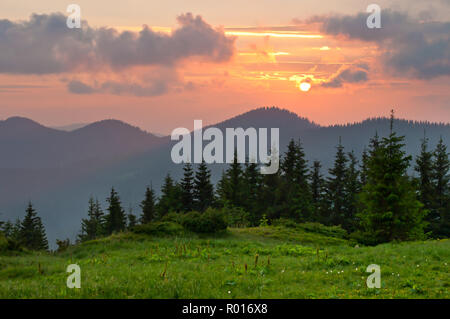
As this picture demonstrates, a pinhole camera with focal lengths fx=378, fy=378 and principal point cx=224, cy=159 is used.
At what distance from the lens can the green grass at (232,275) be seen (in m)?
11.0

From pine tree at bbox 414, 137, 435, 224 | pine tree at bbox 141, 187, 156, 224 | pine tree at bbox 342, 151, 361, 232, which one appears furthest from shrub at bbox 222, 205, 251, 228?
pine tree at bbox 414, 137, 435, 224

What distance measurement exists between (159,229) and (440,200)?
139ft

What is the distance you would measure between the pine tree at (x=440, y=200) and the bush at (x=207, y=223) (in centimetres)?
3399

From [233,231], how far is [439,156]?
1513 inches

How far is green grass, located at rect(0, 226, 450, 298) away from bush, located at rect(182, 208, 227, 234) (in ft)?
19.3

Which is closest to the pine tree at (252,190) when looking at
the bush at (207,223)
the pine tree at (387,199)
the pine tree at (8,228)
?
the pine tree at (387,199)

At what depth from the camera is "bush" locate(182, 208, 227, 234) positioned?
27.4 metres

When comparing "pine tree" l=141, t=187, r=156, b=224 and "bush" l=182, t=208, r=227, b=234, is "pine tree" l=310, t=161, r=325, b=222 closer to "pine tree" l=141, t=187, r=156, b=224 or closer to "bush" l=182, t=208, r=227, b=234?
"pine tree" l=141, t=187, r=156, b=224

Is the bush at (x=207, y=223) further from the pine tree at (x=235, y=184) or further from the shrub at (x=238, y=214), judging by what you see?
the pine tree at (x=235, y=184)

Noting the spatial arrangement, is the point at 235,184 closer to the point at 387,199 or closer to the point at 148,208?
the point at 148,208

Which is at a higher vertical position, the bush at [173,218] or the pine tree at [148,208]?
the bush at [173,218]

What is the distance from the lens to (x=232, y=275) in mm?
13312

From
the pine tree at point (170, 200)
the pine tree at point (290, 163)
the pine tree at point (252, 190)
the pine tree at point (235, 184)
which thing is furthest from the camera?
the pine tree at point (170, 200)

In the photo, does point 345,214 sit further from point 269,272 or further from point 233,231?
point 269,272
